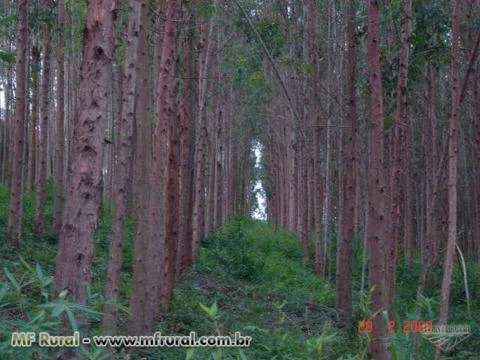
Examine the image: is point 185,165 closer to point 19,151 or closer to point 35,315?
point 19,151

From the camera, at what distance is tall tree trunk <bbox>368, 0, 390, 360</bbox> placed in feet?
24.7

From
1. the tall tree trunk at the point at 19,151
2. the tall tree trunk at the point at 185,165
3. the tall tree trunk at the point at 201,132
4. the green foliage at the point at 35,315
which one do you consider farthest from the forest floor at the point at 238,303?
the tall tree trunk at the point at 201,132

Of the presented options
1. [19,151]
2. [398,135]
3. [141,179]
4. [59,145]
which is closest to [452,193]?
[398,135]

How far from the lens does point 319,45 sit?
1973 centimetres

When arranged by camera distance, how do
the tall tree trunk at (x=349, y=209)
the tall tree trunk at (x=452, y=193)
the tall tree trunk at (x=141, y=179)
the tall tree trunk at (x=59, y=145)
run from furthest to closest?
1. the tall tree trunk at (x=59, y=145)
2. the tall tree trunk at (x=349, y=209)
3. the tall tree trunk at (x=452, y=193)
4. the tall tree trunk at (x=141, y=179)

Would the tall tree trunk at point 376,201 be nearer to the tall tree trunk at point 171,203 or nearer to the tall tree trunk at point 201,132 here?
the tall tree trunk at point 171,203

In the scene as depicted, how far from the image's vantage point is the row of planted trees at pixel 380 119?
8500mm

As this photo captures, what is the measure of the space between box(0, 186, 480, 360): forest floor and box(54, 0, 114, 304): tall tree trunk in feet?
0.94

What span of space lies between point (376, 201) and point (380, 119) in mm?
973

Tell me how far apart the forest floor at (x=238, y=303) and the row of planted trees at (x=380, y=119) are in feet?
2.14

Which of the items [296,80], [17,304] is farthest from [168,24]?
[296,80]

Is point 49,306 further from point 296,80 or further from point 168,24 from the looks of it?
point 296,80

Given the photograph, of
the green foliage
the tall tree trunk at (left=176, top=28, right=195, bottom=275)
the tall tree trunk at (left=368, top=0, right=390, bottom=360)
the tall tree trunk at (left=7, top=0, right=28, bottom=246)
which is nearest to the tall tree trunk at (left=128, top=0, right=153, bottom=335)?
the tall tree trunk at (left=368, top=0, right=390, bottom=360)

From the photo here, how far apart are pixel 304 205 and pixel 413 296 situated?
5.06 m
